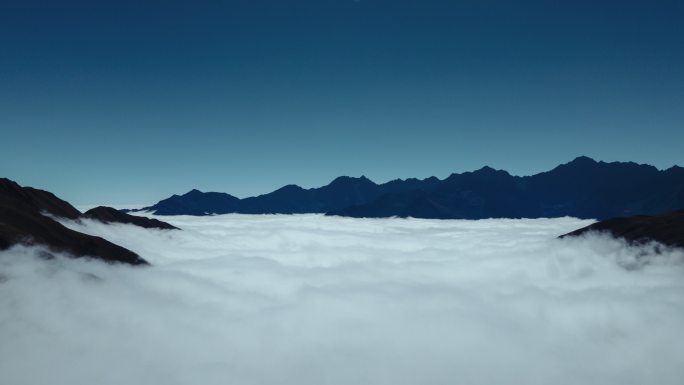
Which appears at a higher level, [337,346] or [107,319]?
[107,319]

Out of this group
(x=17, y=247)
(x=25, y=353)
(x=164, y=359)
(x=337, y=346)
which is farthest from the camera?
(x=337, y=346)

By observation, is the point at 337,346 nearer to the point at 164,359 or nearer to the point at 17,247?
the point at 164,359

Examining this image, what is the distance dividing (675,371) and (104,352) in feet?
837

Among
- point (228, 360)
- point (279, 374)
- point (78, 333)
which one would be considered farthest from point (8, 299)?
point (279, 374)

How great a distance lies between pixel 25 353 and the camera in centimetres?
16350

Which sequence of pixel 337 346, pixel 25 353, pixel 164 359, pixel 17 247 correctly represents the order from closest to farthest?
1. pixel 25 353
2. pixel 164 359
3. pixel 17 247
4. pixel 337 346

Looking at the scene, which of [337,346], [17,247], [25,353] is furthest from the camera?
[337,346]

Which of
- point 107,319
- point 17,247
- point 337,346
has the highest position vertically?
point 17,247

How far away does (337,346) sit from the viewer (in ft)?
656

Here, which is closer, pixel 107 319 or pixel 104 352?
pixel 104 352

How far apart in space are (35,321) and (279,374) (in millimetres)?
114766

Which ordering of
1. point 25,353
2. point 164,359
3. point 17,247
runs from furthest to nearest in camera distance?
point 17,247 → point 164,359 → point 25,353

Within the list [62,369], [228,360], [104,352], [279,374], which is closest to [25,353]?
[62,369]

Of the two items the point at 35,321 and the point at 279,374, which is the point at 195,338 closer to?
the point at 279,374
